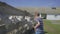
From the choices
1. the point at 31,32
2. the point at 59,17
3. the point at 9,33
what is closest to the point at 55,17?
the point at 59,17

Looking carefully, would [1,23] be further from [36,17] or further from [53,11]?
[53,11]

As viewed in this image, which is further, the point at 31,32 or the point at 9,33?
the point at 31,32

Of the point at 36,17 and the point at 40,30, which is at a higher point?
the point at 36,17

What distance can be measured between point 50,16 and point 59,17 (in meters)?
3.23

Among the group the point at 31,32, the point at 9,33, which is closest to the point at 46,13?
the point at 31,32

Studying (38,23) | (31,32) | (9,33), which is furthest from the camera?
(31,32)

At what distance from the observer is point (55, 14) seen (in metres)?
67.0

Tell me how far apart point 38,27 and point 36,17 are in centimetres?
48

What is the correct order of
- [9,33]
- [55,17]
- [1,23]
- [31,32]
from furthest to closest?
1. [55,17]
2. [31,32]
3. [9,33]
4. [1,23]

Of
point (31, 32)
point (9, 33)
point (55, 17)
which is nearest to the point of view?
point (9, 33)

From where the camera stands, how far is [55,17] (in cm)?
6575

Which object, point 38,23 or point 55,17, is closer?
point 38,23

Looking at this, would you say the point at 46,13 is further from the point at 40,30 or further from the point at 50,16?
the point at 40,30

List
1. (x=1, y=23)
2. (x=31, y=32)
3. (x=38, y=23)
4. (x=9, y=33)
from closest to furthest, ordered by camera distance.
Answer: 1. (x=1, y=23)
2. (x=9, y=33)
3. (x=38, y=23)
4. (x=31, y=32)
